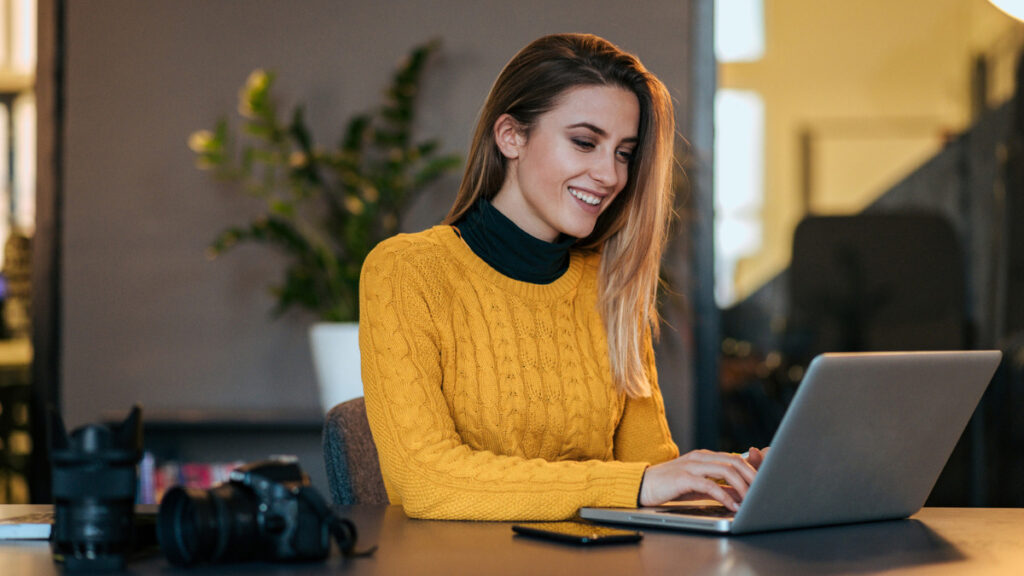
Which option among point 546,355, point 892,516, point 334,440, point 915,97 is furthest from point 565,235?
point 915,97

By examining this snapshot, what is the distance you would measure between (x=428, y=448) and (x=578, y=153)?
2.05 ft

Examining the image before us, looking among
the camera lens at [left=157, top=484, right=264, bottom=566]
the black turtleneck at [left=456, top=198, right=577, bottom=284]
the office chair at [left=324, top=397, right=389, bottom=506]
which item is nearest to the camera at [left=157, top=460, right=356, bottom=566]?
the camera lens at [left=157, top=484, right=264, bottom=566]

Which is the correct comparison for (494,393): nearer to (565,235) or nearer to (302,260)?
(565,235)

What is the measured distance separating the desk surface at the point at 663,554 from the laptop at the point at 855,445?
26 millimetres

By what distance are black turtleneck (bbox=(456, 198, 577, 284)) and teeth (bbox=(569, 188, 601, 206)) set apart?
89mm

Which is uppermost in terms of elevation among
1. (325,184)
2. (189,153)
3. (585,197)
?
(189,153)

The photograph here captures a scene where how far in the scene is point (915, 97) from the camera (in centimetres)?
352

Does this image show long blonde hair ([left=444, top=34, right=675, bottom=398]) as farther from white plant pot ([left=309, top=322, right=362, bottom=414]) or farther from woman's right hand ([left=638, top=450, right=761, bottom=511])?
white plant pot ([left=309, top=322, right=362, bottom=414])

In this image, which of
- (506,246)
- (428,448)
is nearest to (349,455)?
(428,448)

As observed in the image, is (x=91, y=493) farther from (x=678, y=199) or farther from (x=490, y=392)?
(x=678, y=199)

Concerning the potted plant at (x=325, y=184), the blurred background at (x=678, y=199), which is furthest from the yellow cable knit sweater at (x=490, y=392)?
the blurred background at (x=678, y=199)

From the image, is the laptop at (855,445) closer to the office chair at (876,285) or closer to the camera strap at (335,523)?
the camera strap at (335,523)

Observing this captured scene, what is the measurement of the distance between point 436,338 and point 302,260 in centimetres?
193

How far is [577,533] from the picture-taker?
1.13 m
